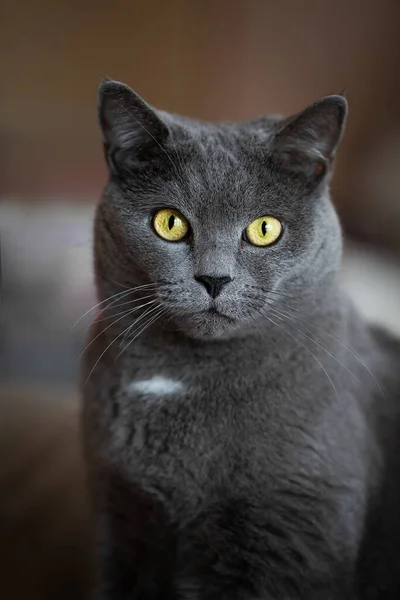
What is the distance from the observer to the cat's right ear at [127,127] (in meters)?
0.73

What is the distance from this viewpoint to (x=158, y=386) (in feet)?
2.83

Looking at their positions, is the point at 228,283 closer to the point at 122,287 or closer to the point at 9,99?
the point at 122,287

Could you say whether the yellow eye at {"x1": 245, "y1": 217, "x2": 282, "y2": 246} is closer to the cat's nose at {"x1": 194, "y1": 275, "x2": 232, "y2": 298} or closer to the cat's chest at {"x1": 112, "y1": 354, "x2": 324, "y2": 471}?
the cat's nose at {"x1": 194, "y1": 275, "x2": 232, "y2": 298}

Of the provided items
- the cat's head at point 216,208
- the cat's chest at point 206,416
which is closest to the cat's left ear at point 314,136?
the cat's head at point 216,208

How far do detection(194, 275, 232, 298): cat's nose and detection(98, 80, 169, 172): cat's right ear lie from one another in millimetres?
174

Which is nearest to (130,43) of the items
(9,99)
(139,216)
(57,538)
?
(9,99)

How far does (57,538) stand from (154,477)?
23 cm

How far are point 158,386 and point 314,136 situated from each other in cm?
36

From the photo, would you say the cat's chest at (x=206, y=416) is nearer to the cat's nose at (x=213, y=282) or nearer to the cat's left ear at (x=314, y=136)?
the cat's nose at (x=213, y=282)

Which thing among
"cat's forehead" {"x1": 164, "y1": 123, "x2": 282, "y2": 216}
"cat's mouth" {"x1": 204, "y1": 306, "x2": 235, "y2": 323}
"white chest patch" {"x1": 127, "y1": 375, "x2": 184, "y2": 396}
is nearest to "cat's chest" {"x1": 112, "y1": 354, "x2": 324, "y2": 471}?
"white chest patch" {"x1": 127, "y1": 375, "x2": 184, "y2": 396}

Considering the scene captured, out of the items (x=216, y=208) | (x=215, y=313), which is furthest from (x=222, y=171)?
(x=215, y=313)

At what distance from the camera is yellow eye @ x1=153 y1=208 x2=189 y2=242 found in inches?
30.2

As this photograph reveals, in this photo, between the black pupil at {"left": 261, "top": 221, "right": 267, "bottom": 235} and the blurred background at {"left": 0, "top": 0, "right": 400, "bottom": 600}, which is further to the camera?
the blurred background at {"left": 0, "top": 0, "right": 400, "bottom": 600}

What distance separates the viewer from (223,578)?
0.79m
